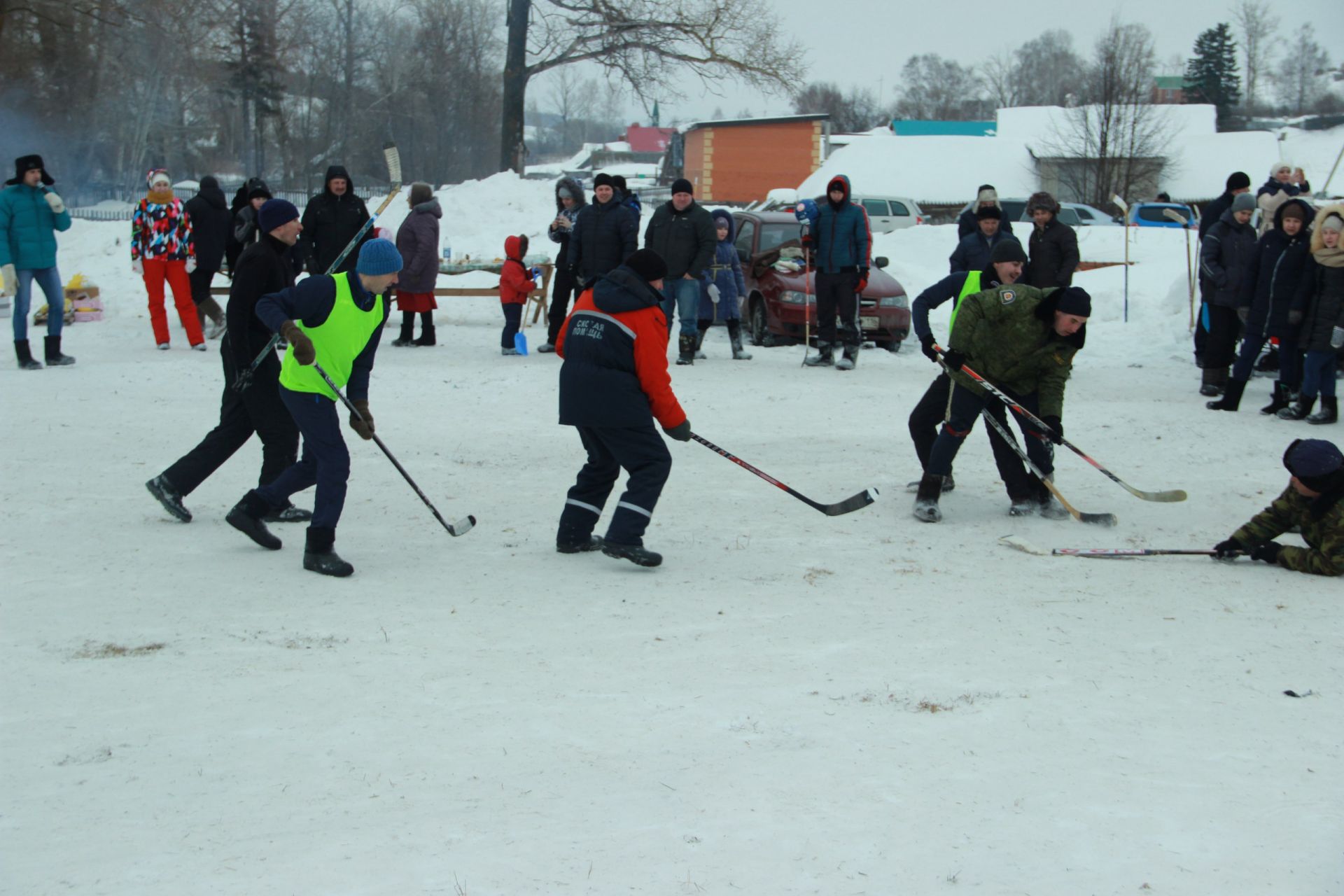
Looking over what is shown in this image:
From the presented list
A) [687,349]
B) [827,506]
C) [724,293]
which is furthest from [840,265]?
[827,506]

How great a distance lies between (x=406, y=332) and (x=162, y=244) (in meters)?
2.71

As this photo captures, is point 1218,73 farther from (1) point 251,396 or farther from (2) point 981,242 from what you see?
(1) point 251,396

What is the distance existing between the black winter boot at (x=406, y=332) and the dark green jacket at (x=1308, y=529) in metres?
9.73

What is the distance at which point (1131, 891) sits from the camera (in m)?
3.24

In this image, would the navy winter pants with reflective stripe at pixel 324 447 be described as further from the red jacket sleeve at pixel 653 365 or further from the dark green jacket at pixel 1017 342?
the dark green jacket at pixel 1017 342

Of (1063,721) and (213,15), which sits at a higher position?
(213,15)

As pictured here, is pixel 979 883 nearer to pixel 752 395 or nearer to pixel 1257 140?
pixel 752 395

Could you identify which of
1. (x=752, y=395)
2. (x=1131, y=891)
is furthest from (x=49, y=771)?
(x=752, y=395)

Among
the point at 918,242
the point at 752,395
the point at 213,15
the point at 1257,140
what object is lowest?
the point at 752,395

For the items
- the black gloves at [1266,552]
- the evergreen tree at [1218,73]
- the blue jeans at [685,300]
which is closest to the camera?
the black gloves at [1266,552]

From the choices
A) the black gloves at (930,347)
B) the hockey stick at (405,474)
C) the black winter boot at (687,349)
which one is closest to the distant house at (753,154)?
the black winter boot at (687,349)

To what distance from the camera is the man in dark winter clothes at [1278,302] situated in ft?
32.8

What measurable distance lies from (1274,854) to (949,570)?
295 centimetres

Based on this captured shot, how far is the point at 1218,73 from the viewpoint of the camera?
2721 inches
